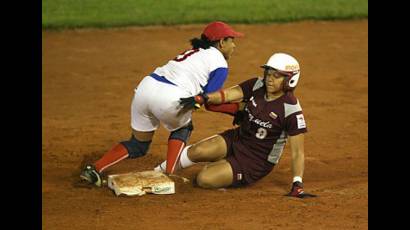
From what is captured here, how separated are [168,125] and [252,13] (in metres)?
8.92

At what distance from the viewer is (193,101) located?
319 inches

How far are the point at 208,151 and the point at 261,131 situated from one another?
59cm

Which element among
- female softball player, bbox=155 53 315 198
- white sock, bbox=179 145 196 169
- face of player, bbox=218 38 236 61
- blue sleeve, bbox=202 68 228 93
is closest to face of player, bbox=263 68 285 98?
female softball player, bbox=155 53 315 198

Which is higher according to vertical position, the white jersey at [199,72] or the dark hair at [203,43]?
the dark hair at [203,43]

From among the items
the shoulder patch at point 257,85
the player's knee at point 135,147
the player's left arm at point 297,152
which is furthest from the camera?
the player's knee at point 135,147

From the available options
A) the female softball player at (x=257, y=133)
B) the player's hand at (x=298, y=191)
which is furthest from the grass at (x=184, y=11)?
the player's hand at (x=298, y=191)

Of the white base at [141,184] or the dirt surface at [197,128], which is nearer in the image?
the dirt surface at [197,128]

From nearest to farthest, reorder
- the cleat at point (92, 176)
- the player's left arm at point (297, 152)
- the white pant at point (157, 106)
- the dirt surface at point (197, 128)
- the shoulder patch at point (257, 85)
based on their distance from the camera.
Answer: the dirt surface at point (197, 128)
the player's left arm at point (297, 152)
the white pant at point (157, 106)
the cleat at point (92, 176)
the shoulder patch at point (257, 85)

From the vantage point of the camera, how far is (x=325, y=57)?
14625 millimetres

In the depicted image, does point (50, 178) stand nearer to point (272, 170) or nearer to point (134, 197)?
point (134, 197)

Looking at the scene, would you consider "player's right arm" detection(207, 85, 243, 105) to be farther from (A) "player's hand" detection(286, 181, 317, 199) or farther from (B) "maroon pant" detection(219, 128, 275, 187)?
(A) "player's hand" detection(286, 181, 317, 199)

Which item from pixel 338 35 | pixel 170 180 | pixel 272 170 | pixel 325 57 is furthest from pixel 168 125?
pixel 338 35

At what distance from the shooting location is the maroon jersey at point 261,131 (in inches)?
322

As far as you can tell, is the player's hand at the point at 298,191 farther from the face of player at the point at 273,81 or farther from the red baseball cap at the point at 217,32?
the red baseball cap at the point at 217,32
